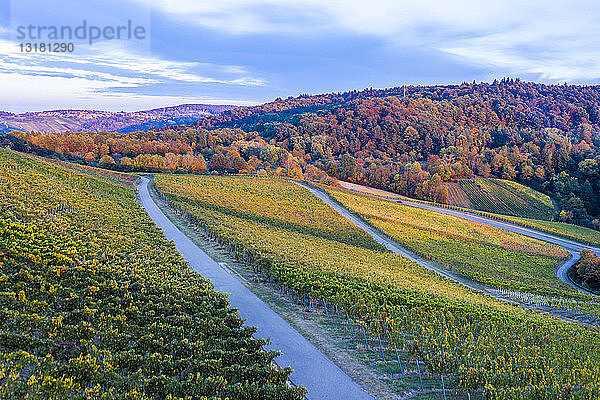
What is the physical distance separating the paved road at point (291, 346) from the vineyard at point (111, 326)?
1.34m

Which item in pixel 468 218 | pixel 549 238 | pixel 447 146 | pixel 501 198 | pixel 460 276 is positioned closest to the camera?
pixel 460 276

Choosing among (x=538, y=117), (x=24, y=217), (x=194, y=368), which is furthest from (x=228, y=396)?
(x=538, y=117)

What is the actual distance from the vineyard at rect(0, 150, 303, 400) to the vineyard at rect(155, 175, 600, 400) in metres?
5.24

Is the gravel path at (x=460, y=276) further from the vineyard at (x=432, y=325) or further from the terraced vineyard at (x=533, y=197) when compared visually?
the terraced vineyard at (x=533, y=197)

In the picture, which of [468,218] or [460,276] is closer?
[460,276]

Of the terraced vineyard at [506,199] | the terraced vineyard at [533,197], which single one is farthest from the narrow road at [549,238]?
the terraced vineyard at [533,197]

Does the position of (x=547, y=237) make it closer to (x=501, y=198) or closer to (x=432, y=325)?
(x=501, y=198)

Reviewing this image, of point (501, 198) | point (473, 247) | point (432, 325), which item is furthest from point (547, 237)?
Answer: point (432, 325)

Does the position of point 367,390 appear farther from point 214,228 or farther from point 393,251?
point 393,251

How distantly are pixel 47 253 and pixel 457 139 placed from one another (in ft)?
521

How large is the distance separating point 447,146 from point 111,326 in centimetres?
15811

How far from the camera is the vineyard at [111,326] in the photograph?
34.5ft

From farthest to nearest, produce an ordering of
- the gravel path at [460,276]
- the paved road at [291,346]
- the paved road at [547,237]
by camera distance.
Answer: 1. the paved road at [547,237]
2. the gravel path at [460,276]
3. the paved road at [291,346]

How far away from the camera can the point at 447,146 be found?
156 m
